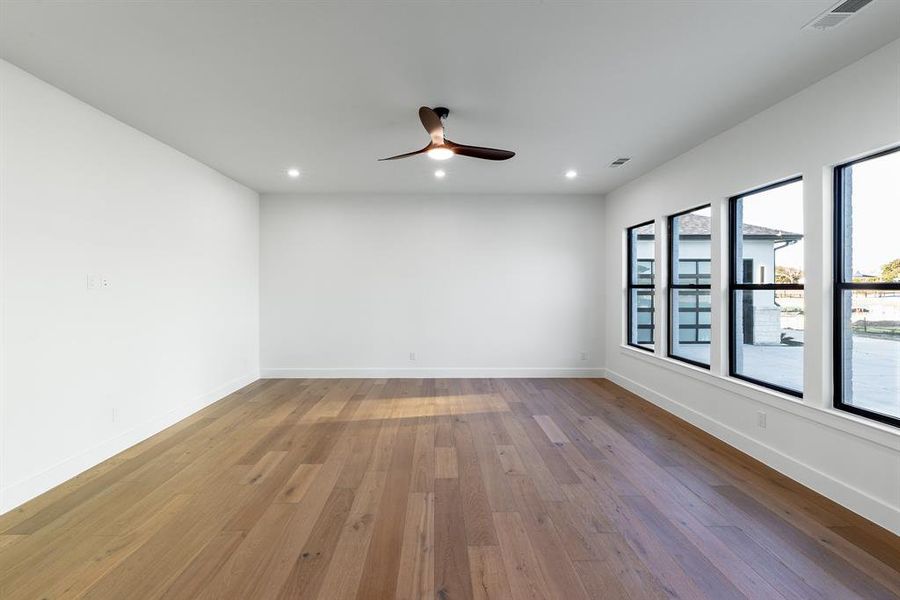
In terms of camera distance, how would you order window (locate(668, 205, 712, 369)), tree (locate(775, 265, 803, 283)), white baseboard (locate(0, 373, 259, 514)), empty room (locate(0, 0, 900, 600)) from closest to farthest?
empty room (locate(0, 0, 900, 600)) < white baseboard (locate(0, 373, 259, 514)) < tree (locate(775, 265, 803, 283)) < window (locate(668, 205, 712, 369))

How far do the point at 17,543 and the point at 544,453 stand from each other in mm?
3294

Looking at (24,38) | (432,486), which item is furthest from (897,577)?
(24,38)

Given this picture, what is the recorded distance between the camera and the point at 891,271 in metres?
2.43

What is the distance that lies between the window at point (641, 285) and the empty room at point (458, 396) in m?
0.17

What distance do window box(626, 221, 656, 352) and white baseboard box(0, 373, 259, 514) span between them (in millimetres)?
5326

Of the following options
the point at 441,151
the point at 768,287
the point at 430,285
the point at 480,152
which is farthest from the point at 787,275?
the point at 430,285

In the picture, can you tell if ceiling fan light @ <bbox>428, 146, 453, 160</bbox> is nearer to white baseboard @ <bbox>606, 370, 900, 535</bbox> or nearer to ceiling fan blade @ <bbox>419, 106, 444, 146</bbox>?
ceiling fan blade @ <bbox>419, 106, 444, 146</bbox>

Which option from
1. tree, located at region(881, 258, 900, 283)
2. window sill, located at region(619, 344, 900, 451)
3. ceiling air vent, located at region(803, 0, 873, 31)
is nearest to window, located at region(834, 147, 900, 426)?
tree, located at region(881, 258, 900, 283)

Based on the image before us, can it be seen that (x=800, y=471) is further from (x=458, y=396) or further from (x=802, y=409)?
(x=458, y=396)

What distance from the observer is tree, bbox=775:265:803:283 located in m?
3.04

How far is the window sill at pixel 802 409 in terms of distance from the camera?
2.33 metres

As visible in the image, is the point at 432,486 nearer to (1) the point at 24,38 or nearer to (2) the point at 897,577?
(2) the point at 897,577

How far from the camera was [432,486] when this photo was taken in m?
2.79

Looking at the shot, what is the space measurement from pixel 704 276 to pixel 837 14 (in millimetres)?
2481
